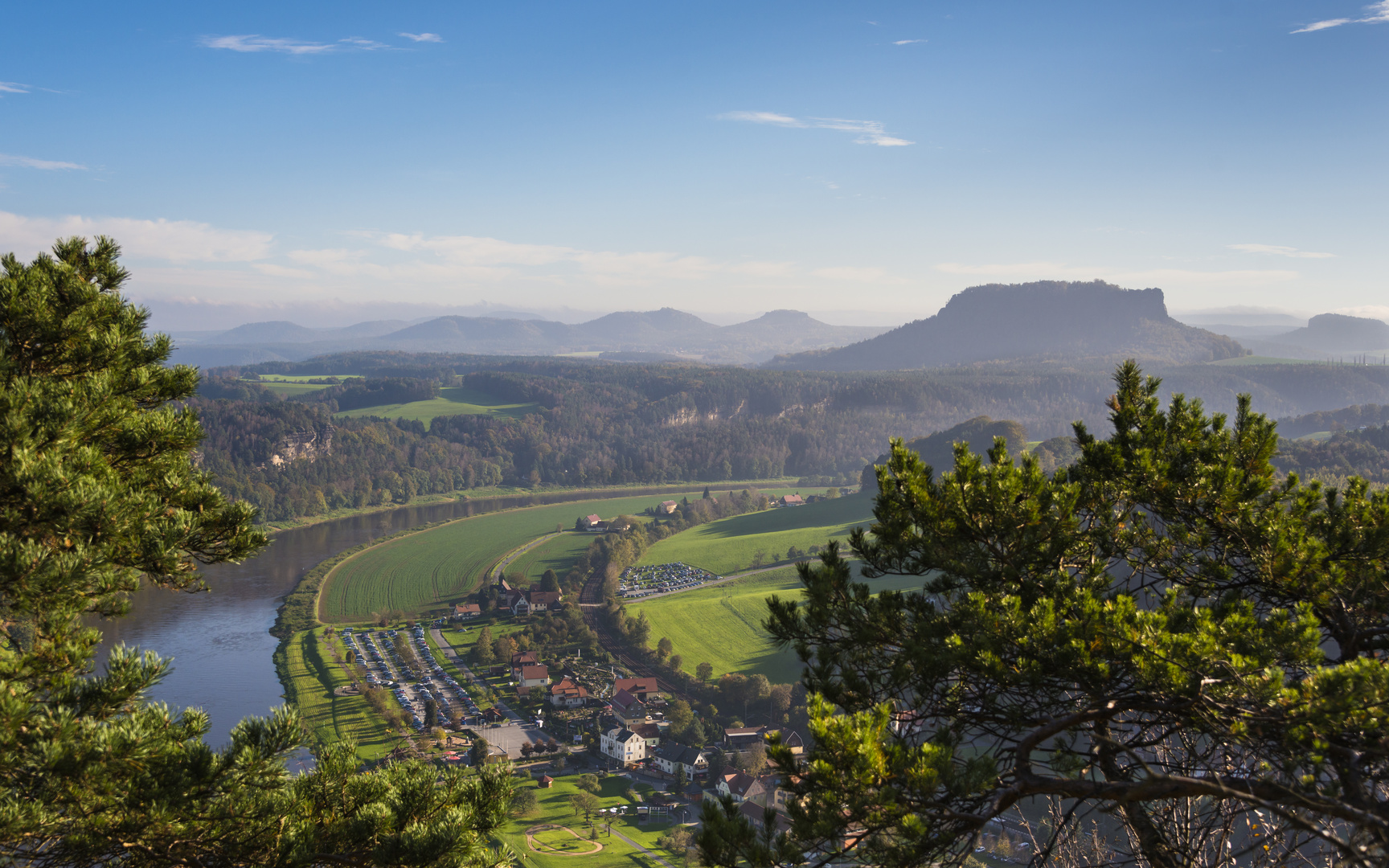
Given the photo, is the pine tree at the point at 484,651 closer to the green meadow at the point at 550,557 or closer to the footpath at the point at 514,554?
the green meadow at the point at 550,557

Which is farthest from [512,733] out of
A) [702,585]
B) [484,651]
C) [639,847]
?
[702,585]

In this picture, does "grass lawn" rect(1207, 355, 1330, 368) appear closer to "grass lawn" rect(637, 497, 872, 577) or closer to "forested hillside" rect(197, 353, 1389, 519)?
"forested hillside" rect(197, 353, 1389, 519)

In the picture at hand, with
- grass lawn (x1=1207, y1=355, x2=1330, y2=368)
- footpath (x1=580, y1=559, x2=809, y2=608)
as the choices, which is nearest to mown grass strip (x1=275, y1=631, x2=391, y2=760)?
footpath (x1=580, y1=559, x2=809, y2=608)

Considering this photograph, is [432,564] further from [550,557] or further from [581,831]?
[581,831]

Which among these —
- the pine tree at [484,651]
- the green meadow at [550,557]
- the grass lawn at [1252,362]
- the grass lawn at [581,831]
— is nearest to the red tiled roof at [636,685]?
the grass lawn at [581,831]

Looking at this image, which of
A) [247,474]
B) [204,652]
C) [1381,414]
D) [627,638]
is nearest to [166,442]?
[627,638]
